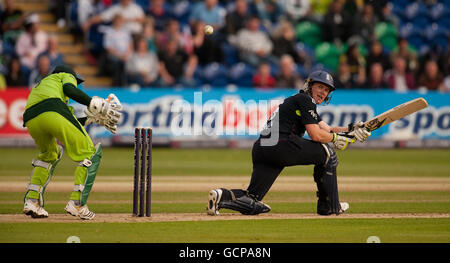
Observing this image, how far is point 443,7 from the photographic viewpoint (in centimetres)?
2597

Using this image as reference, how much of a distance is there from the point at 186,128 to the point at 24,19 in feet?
17.3

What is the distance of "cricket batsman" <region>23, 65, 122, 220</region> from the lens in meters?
8.74

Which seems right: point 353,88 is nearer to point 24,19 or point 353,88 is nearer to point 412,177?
point 412,177

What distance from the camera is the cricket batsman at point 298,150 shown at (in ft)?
30.4

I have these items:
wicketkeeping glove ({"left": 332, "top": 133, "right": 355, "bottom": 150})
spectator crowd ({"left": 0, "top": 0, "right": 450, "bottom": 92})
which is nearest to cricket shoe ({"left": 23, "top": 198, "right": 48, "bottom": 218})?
wicketkeeping glove ({"left": 332, "top": 133, "right": 355, "bottom": 150})

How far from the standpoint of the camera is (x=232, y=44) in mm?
22609

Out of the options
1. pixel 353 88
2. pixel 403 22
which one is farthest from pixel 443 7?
pixel 353 88

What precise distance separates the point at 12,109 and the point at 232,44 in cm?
671

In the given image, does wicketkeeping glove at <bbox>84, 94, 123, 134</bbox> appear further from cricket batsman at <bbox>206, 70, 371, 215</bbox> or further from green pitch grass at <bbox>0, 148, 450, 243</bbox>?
cricket batsman at <bbox>206, 70, 371, 215</bbox>

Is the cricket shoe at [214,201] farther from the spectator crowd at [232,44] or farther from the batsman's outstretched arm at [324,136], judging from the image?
the spectator crowd at [232,44]

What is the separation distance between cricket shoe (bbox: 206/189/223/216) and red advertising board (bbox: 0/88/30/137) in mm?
10580

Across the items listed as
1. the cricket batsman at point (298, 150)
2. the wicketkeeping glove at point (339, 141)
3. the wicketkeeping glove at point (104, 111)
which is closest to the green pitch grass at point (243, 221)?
the cricket batsman at point (298, 150)

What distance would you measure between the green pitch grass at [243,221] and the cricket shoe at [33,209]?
321mm
